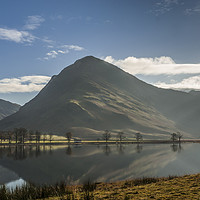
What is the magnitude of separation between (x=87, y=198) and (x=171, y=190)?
12051mm

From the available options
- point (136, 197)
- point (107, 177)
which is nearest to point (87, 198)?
point (136, 197)

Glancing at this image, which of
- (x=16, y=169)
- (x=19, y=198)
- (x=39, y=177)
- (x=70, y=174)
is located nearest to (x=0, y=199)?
(x=19, y=198)

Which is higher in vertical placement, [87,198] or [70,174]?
[87,198]

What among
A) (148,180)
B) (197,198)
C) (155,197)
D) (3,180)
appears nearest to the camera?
(197,198)

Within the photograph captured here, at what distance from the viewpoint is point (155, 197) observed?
88.7 ft

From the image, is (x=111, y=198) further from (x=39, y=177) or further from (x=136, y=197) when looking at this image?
(x=39, y=177)

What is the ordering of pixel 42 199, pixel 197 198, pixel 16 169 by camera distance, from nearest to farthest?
pixel 197 198
pixel 42 199
pixel 16 169

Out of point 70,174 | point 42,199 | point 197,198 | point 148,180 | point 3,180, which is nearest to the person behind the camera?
point 197,198

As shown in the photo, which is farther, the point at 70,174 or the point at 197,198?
the point at 70,174

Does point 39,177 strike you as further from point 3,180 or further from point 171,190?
point 171,190

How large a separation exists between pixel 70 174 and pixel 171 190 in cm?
3964

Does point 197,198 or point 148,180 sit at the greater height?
point 197,198

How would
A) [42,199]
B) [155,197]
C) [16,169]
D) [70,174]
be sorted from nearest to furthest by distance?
[155,197], [42,199], [70,174], [16,169]

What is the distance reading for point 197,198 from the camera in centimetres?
2541
